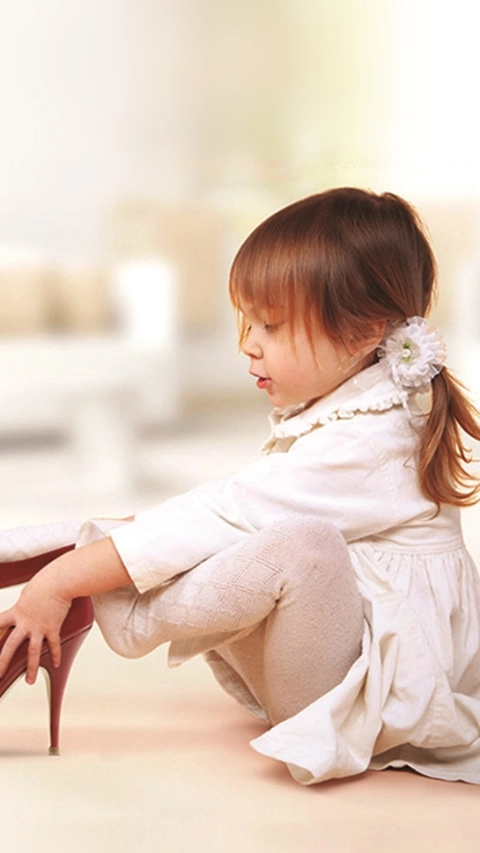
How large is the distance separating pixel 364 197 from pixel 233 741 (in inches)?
26.7

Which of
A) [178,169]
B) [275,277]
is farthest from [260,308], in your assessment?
[178,169]

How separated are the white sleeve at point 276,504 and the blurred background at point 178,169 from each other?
2639mm

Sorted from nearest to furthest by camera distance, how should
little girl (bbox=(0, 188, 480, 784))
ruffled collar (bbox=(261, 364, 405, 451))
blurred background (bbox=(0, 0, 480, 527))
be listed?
little girl (bbox=(0, 188, 480, 784)) < ruffled collar (bbox=(261, 364, 405, 451)) < blurred background (bbox=(0, 0, 480, 527))

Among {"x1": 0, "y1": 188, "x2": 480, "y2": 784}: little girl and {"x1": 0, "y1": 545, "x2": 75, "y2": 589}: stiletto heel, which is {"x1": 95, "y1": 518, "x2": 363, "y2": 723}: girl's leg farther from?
{"x1": 0, "y1": 545, "x2": 75, "y2": 589}: stiletto heel

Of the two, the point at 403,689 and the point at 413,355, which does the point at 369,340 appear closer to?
the point at 413,355

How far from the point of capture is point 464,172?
4.12 meters

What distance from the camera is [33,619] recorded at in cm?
138

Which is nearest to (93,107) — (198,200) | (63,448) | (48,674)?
(198,200)

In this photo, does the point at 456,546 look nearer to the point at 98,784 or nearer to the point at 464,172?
the point at 98,784

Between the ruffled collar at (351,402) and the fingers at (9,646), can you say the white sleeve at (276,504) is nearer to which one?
the ruffled collar at (351,402)

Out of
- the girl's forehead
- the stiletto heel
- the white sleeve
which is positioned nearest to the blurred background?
the stiletto heel

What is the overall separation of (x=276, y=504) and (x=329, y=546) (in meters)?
0.08

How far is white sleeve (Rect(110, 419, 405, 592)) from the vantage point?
4.51 feet

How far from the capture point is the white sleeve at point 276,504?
54.1 inches
